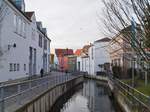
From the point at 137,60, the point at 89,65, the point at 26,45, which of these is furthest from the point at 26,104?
the point at 89,65

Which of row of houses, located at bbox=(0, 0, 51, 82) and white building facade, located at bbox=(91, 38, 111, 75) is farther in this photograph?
white building facade, located at bbox=(91, 38, 111, 75)

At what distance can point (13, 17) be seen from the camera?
25.9 m

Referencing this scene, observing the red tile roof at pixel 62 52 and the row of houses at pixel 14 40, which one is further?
the red tile roof at pixel 62 52

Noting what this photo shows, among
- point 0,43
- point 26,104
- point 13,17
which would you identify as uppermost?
point 13,17

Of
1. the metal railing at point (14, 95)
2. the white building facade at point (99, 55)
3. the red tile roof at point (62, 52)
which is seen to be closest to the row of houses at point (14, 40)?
the metal railing at point (14, 95)

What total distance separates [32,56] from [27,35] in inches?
214

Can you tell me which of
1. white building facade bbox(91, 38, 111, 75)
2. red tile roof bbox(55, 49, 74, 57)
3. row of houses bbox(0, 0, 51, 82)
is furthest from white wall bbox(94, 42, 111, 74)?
red tile roof bbox(55, 49, 74, 57)

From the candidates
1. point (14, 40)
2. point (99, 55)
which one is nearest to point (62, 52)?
point (99, 55)

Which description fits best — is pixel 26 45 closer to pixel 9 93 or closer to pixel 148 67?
pixel 9 93

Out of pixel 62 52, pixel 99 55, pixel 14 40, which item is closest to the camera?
pixel 14 40

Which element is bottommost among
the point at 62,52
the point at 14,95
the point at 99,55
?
the point at 14,95

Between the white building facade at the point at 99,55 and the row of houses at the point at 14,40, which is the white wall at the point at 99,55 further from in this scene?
the row of houses at the point at 14,40

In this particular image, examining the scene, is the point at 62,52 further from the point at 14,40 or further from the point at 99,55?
the point at 14,40

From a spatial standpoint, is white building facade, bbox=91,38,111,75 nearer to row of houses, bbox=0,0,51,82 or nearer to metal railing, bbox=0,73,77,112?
row of houses, bbox=0,0,51,82
